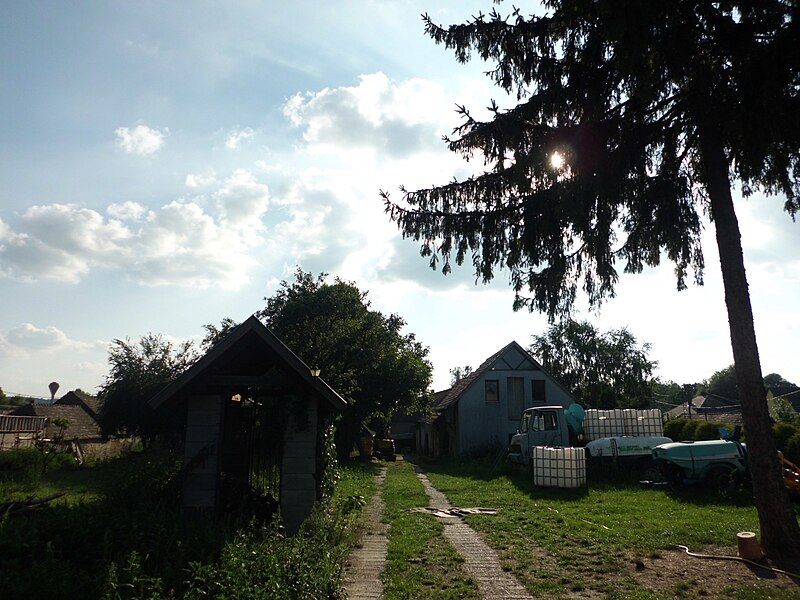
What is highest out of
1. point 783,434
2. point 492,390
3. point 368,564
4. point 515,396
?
point 492,390

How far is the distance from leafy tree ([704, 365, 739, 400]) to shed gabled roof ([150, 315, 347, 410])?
11038 centimetres

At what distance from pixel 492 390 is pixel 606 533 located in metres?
23.6

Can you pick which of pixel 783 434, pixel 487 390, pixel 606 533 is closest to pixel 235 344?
pixel 606 533

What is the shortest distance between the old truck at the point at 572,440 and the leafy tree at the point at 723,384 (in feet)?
311

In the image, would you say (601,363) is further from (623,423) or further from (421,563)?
(421,563)

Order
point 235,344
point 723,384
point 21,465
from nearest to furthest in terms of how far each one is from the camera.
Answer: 1. point 235,344
2. point 21,465
3. point 723,384

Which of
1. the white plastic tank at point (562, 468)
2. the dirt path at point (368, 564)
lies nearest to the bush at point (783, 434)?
the white plastic tank at point (562, 468)

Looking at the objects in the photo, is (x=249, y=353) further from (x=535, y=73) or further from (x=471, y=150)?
(x=535, y=73)

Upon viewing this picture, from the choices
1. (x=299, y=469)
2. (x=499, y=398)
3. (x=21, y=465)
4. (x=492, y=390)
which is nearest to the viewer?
(x=299, y=469)

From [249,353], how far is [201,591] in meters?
6.15

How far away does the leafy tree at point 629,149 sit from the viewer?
8.59 metres

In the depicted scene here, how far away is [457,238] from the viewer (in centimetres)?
1070

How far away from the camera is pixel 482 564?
8695 mm

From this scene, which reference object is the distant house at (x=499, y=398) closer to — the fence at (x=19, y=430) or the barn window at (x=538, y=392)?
the barn window at (x=538, y=392)
